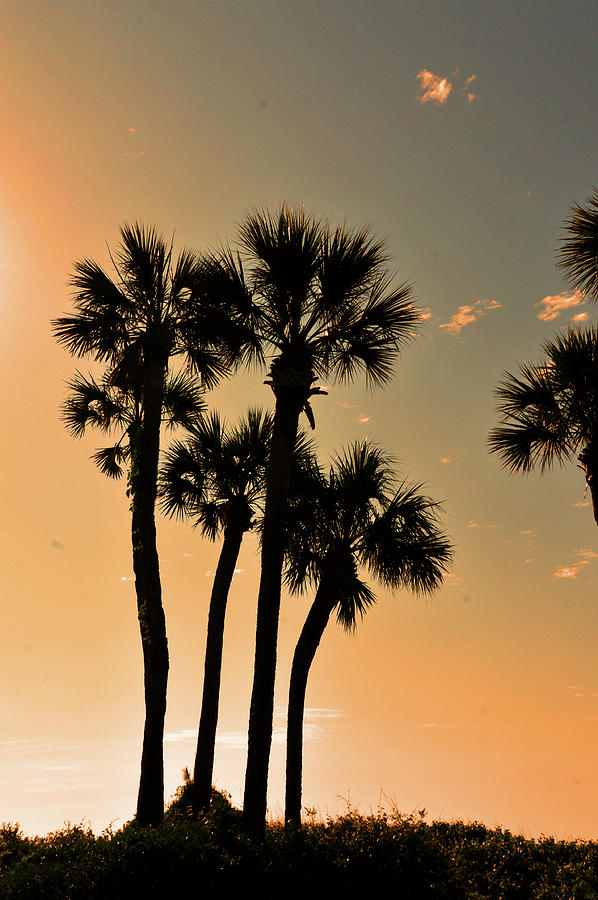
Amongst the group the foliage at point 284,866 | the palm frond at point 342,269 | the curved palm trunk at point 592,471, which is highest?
the palm frond at point 342,269

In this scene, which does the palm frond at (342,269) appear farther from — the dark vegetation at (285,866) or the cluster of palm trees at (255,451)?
the dark vegetation at (285,866)

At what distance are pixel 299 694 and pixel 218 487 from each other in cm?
643

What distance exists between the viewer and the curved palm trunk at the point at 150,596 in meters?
14.5

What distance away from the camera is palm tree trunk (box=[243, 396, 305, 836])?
13.0 meters

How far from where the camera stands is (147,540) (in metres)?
15.9

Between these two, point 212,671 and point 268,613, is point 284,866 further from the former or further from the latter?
point 212,671

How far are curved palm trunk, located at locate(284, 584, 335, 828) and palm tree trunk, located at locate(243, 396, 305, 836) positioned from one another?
12.2 feet

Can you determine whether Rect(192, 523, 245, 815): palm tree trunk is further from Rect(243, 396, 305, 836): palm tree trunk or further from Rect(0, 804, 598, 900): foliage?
Rect(243, 396, 305, 836): palm tree trunk

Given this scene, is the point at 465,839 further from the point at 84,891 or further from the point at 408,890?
the point at 84,891

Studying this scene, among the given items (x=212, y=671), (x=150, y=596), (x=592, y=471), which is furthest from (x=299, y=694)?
(x=592, y=471)

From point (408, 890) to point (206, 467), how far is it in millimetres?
12556

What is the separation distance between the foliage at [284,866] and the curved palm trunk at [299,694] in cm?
231

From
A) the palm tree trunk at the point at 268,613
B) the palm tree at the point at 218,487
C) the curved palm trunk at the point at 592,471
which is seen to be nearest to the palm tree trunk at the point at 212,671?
the palm tree at the point at 218,487

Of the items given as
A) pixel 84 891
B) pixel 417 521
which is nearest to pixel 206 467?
pixel 417 521
